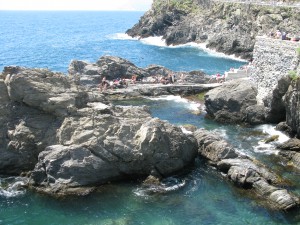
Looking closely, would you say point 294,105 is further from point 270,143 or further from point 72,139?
point 72,139

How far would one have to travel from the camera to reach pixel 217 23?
11031 centimetres

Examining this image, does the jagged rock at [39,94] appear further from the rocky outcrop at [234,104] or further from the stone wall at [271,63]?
the stone wall at [271,63]

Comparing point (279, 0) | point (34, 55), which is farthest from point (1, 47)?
point (279, 0)

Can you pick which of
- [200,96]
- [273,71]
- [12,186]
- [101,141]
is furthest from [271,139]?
[12,186]

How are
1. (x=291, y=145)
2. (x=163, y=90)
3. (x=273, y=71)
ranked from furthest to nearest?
(x=163, y=90), (x=273, y=71), (x=291, y=145)

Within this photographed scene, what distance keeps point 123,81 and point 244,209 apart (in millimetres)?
37748

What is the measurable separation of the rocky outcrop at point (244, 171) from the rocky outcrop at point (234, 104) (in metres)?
9.89

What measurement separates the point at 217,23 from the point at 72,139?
86558mm

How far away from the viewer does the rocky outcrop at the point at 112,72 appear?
62.5m

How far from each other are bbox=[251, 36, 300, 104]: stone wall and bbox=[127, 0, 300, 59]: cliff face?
40.5 metres

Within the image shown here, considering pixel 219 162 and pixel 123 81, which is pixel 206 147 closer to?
pixel 219 162

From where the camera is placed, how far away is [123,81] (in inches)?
2441

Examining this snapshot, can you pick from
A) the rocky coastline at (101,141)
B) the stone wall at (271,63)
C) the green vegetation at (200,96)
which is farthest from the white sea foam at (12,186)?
the green vegetation at (200,96)

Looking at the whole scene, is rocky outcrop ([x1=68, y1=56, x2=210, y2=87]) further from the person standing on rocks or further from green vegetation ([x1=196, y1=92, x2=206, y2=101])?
green vegetation ([x1=196, y1=92, x2=206, y2=101])
